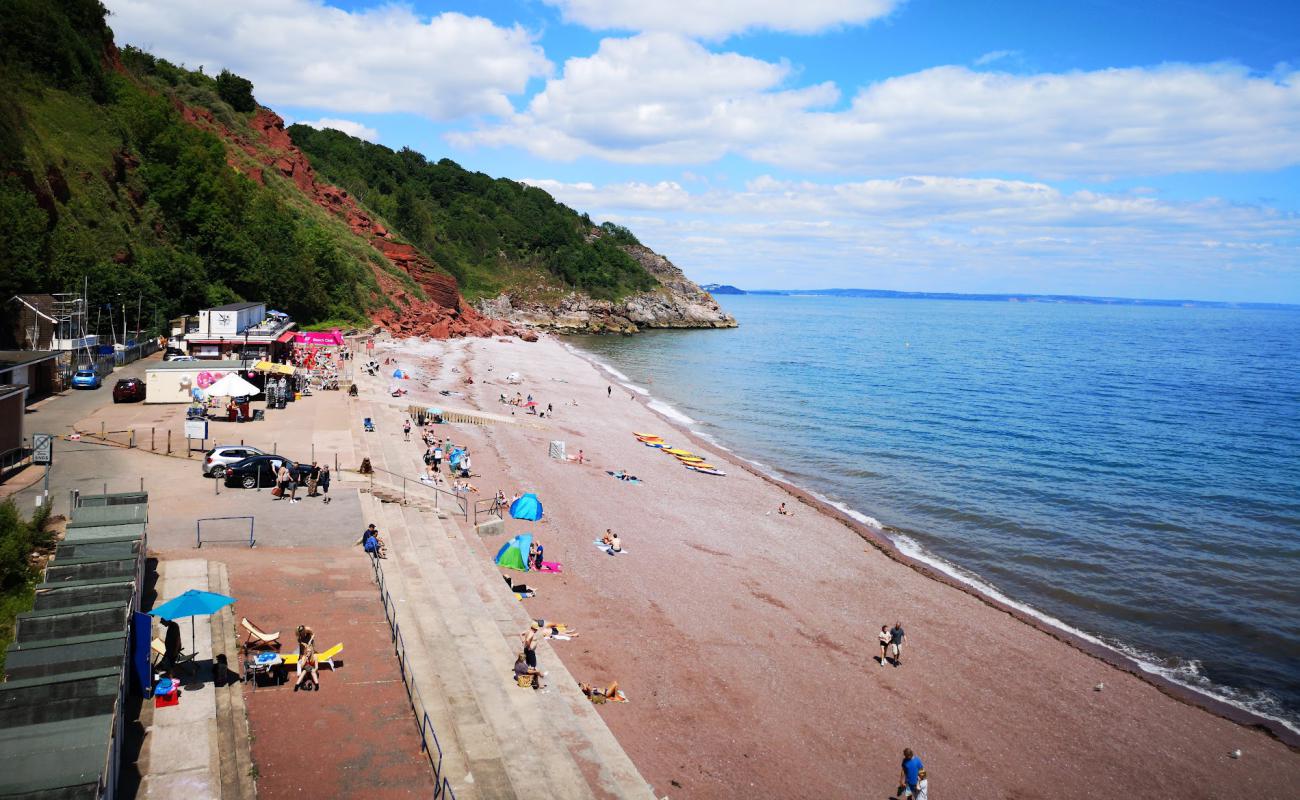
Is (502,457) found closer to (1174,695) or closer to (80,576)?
(80,576)

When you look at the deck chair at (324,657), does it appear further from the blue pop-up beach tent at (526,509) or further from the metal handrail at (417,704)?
the blue pop-up beach tent at (526,509)

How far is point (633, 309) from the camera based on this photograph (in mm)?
150000

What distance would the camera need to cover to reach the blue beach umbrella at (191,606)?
12562 mm

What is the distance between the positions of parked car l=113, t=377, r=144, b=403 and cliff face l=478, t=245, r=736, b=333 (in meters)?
97.1

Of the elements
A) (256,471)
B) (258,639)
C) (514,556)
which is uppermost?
(256,471)

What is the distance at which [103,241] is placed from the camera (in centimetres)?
4831

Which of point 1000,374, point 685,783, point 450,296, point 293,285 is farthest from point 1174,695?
point 450,296

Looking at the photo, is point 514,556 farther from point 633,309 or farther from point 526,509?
point 633,309

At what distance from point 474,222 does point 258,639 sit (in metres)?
147

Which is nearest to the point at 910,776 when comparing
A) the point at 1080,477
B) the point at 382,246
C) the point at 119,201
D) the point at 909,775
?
the point at 909,775

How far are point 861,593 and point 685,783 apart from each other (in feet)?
39.7

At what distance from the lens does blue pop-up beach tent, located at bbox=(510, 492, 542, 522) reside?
25.0 metres

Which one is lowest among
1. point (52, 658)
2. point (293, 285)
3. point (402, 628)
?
point (402, 628)

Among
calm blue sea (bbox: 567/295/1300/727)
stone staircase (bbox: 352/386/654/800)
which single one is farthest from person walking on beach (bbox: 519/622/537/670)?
calm blue sea (bbox: 567/295/1300/727)
